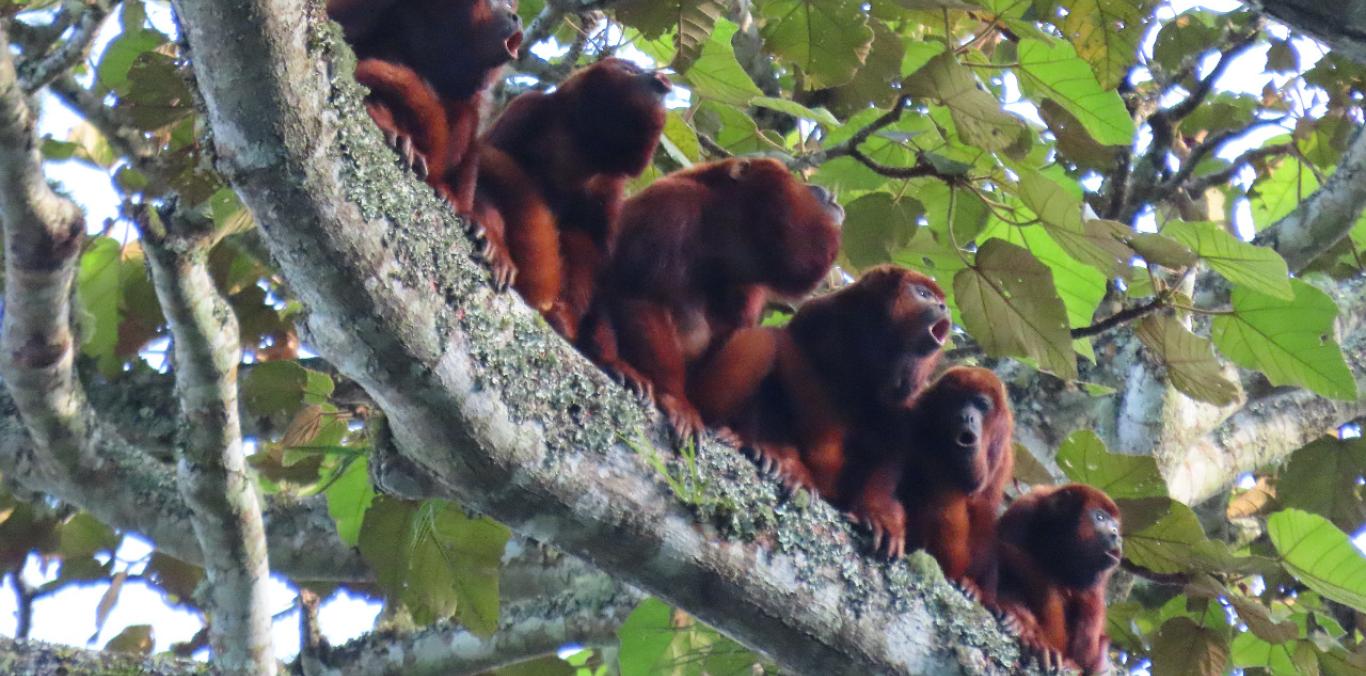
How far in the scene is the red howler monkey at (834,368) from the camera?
3602mm

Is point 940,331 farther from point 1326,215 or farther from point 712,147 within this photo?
point 1326,215

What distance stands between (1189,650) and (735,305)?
1913mm

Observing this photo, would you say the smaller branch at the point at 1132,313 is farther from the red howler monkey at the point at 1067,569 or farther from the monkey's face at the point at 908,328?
the red howler monkey at the point at 1067,569

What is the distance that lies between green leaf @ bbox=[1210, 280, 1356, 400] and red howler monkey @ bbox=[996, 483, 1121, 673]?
0.68 meters

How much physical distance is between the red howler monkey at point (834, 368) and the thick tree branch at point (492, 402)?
62 centimetres

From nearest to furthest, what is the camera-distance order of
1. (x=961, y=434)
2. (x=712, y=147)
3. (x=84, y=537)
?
(x=961, y=434), (x=712, y=147), (x=84, y=537)

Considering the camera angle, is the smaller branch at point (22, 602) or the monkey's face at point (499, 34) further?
the smaller branch at point (22, 602)

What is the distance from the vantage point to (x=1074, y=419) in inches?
208

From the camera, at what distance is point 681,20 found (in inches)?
147

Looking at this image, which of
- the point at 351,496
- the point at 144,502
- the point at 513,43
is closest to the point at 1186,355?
the point at 513,43

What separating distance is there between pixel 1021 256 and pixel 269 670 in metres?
2.47

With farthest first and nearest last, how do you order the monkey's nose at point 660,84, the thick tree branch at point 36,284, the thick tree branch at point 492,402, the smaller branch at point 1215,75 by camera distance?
the smaller branch at point 1215,75 → the monkey's nose at point 660,84 → the thick tree branch at point 36,284 → the thick tree branch at point 492,402

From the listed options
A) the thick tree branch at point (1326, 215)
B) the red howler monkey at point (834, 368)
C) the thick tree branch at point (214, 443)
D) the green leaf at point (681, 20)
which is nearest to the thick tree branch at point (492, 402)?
the red howler monkey at point (834, 368)

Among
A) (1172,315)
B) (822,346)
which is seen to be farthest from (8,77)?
(1172,315)
